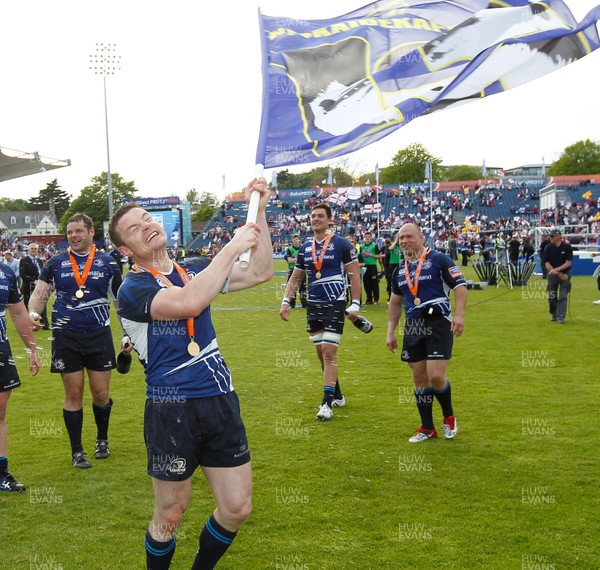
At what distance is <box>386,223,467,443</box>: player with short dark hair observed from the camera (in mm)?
7047

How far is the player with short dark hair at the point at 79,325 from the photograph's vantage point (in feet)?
21.6

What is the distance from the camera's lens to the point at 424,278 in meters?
7.12

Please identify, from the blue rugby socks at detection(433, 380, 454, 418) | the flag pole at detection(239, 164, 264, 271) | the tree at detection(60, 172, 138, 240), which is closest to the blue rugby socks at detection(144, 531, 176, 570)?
the flag pole at detection(239, 164, 264, 271)

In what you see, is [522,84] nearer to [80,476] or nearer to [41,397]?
[80,476]

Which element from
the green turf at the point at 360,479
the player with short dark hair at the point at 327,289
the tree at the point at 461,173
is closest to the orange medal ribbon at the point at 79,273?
the green turf at the point at 360,479

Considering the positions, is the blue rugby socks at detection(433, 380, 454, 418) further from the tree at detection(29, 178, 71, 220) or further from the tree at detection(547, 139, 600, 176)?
the tree at detection(29, 178, 71, 220)

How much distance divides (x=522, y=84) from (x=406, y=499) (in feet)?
11.3

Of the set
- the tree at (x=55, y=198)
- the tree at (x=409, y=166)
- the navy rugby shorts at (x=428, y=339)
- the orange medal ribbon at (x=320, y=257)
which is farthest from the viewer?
the tree at (x=55, y=198)

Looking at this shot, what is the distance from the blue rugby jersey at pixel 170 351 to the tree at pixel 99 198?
95.8m

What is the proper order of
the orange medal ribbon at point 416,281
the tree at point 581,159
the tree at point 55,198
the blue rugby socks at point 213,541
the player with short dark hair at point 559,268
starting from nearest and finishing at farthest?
the blue rugby socks at point 213,541, the orange medal ribbon at point 416,281, the player with short dark hair at point 559,268, the tree at point 581,159, the tree at point 55,198

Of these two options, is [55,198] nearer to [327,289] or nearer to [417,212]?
[417,212]

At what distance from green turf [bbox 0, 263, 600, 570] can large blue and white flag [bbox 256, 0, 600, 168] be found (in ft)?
9.24

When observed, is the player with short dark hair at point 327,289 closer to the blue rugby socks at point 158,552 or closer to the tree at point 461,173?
the blue rugby socks at point 158,552

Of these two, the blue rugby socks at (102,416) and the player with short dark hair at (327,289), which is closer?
the blue rugby socks at (102,416)
